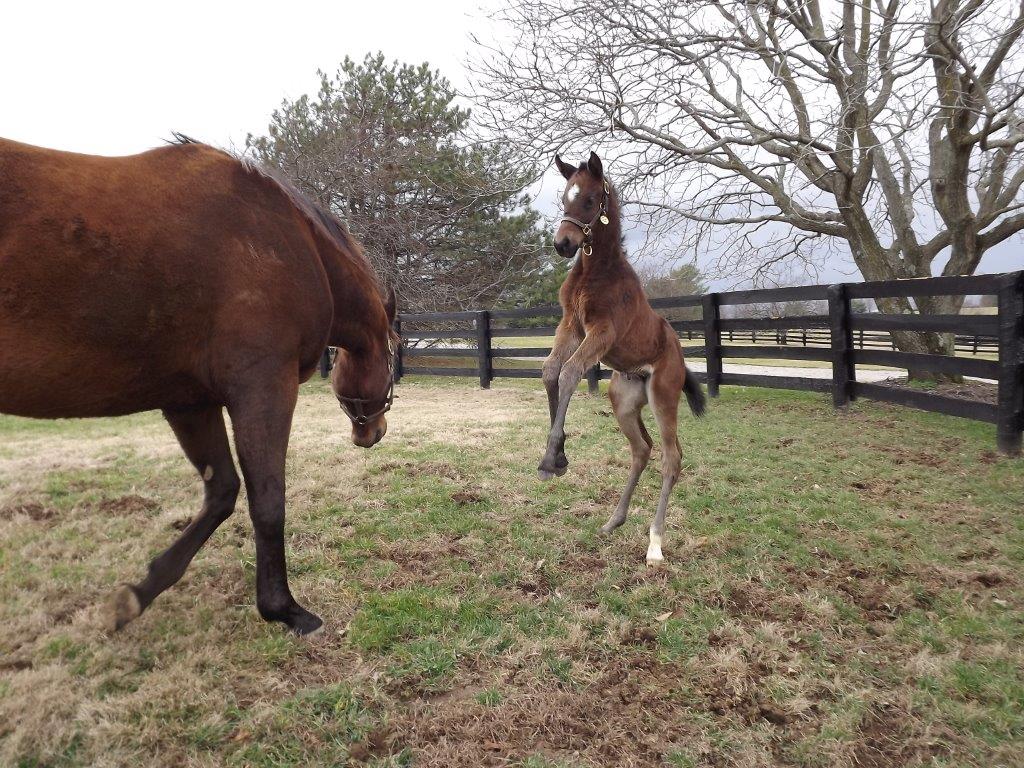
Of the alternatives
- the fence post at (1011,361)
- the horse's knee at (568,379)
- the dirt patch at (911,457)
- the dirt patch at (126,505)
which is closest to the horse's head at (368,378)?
the horse's knee at (568,379)

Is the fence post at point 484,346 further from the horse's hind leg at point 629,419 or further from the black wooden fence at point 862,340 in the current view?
the horse's hind leg at point 629,419

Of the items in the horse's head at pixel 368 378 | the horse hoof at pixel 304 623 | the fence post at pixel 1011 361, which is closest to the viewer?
the horse hoof at pixel 304 623

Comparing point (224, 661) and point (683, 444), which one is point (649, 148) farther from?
point (224, 661)

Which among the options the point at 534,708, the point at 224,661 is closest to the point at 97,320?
the point at 224,661

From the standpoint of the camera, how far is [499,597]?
9.21 ft

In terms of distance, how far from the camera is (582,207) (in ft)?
10.2

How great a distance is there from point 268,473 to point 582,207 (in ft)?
6.82

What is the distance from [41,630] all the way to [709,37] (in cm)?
981

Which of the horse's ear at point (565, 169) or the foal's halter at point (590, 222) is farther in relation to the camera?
the horse's ear at point (565, 169)

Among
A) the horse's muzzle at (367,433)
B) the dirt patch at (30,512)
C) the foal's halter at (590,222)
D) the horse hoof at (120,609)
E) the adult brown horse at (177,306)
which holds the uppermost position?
the foal's halter at (590,222)

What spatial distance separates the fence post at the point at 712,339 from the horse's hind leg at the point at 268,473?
8067mm

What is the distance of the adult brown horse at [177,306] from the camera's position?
192 centimetres

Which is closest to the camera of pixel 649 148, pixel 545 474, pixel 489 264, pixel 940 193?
pixel 545 474

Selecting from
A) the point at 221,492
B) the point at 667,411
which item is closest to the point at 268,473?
the point at 221,492
